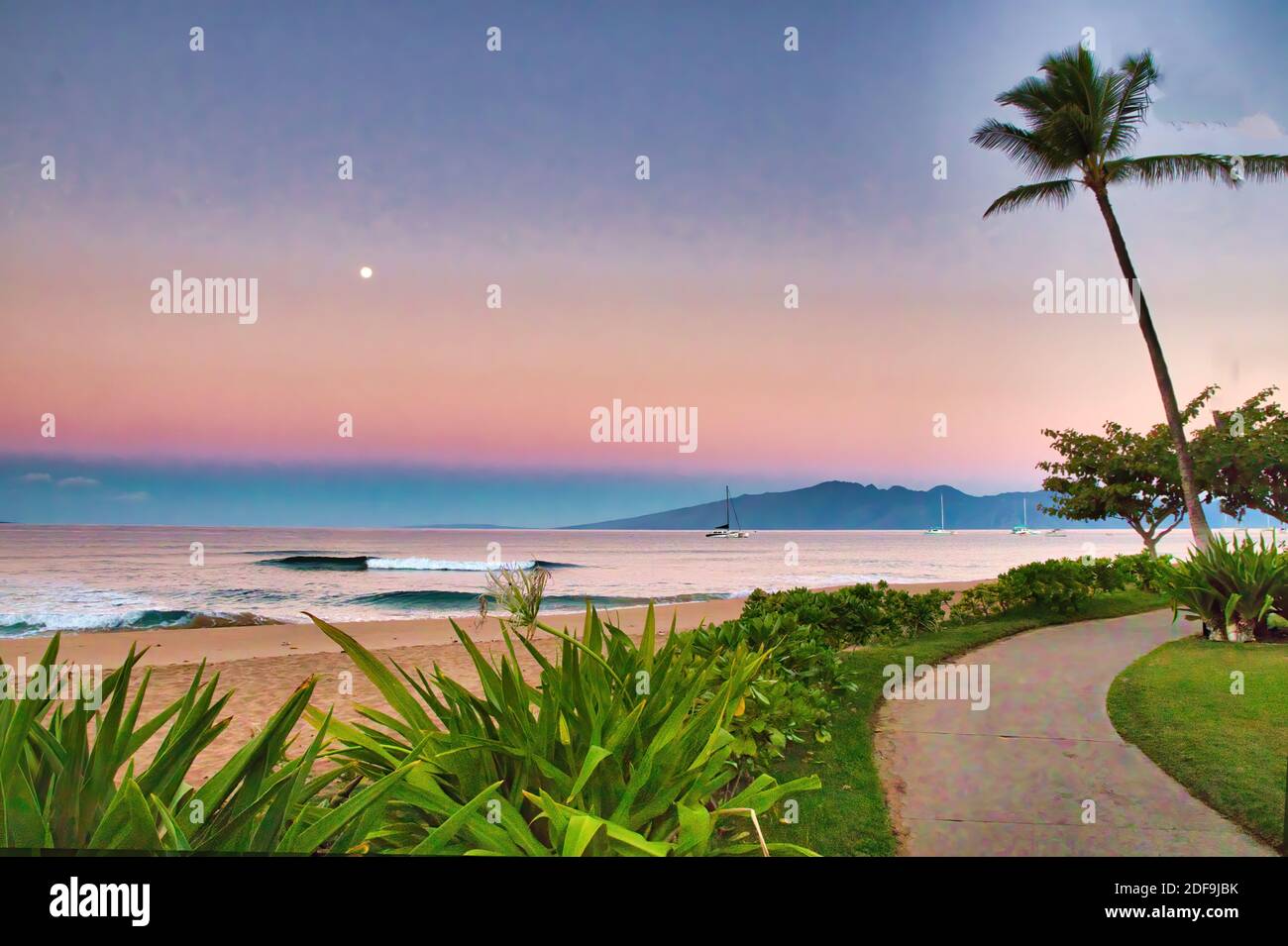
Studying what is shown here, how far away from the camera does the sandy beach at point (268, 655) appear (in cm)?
544

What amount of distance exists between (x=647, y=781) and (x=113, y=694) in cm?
101

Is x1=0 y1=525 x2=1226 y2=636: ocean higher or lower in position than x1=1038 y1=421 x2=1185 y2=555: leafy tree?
lower

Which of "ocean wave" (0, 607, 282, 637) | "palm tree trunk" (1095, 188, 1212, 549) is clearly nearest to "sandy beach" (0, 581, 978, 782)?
"ocean wave" (0, 607, 282, 637)

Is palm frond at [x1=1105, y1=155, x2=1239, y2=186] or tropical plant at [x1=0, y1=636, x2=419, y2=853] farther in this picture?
palm frond at [x1=1105, y1=155, x2=1239, y2=186]

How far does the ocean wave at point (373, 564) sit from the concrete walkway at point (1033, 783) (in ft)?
79.5

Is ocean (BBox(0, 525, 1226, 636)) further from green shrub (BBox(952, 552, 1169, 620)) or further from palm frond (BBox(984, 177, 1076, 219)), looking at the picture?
palm frond (BBox(984, 177, 1076, 219))

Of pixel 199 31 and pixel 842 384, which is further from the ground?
pixel 199 31

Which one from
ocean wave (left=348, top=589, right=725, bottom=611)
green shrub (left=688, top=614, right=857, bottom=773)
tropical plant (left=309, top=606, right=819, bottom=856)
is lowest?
ocean wave (left=348, top=589, right=725, bottom=611)

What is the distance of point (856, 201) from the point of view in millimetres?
6598

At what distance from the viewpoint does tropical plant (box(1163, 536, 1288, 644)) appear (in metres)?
4.93

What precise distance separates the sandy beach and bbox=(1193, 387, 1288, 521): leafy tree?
5.96 meters

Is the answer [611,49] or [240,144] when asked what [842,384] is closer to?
[611,49]

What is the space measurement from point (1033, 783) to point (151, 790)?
9.23ft

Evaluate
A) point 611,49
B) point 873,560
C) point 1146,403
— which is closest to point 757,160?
point 611,49
